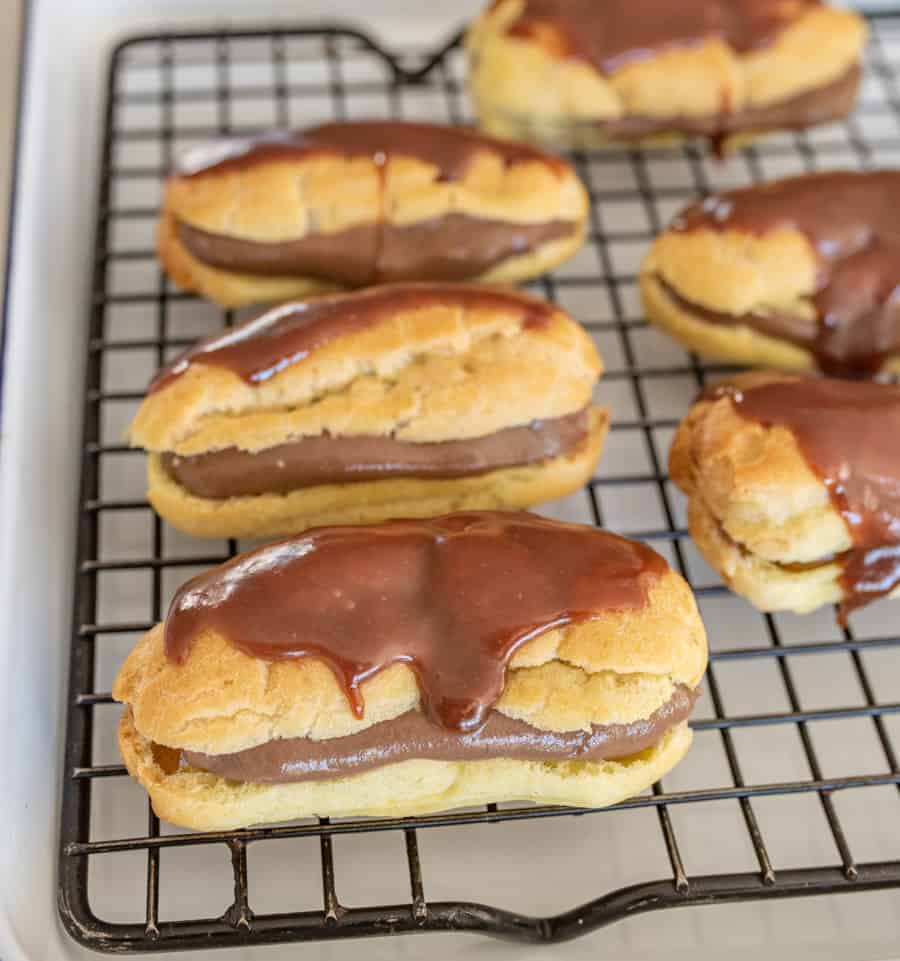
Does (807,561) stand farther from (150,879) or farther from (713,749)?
(150,879)

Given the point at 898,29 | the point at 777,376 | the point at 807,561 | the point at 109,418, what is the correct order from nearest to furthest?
the point at 807,561, the point at 777,376, the point at 109,418, the point at 898,29

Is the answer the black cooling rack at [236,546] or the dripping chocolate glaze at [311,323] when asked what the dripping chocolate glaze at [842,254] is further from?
the dripping chocolate glaze at [311,323]

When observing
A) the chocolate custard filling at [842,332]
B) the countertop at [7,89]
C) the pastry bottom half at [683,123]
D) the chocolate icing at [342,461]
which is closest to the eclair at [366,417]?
the chocolate icing at [342,461]

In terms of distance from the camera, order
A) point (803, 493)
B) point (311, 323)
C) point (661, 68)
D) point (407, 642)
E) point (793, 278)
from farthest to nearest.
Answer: point (661, 68) < point (793, 278) < point (311, 323) < point (803, 493) < point (407, 642)

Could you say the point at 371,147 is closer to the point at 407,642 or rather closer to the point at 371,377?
the point at 371,377

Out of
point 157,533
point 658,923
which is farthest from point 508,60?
point 658,923

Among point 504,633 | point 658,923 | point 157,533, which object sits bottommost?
point 658,923

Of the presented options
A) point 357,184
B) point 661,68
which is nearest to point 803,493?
point 357,184
